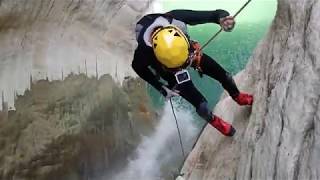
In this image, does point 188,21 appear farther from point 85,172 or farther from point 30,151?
point 85,172

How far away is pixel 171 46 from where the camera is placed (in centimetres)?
421

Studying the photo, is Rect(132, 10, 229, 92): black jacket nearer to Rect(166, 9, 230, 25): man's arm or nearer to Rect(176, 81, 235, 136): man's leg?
Rect(166, 9, 230, 25): man's arm

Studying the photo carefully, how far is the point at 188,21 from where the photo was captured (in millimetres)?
4668

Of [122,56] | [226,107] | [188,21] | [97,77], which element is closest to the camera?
[188,21]

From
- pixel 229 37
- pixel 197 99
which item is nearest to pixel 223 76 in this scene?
pixel 197 99

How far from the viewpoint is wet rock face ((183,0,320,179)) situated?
118 inches

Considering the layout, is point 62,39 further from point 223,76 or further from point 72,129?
point 223,76

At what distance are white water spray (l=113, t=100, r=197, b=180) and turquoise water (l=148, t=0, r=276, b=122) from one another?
0.70 meters

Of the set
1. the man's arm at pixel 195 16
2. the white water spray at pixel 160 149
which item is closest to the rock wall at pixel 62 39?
the white water spray at pixel 160 149

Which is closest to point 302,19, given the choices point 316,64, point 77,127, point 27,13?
point 316,64

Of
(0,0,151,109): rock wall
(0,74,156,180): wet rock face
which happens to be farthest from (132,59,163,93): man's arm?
(0,74,156,180): wet rock face

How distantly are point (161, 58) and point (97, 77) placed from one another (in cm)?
499

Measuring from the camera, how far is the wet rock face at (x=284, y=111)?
3006 mm

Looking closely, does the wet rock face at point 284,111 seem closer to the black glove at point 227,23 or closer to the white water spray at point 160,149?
the black glove at point 227,23
